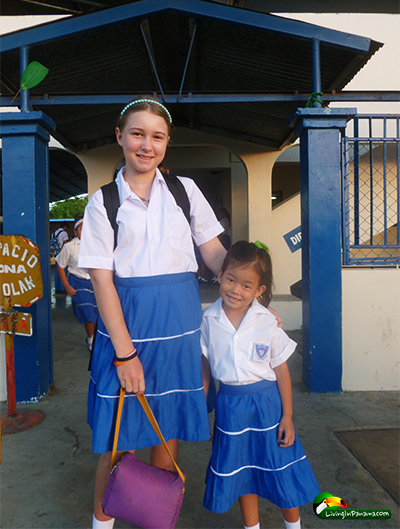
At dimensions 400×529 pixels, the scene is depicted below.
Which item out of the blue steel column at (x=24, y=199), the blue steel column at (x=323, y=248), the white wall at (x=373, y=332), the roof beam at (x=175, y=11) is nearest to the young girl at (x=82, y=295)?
the blue steel column at (x=24, y=199)

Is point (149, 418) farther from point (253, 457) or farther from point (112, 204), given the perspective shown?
point (112, 204)

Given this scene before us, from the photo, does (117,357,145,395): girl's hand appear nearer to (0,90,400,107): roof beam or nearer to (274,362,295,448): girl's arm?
(274,362,295,448): girl's arm

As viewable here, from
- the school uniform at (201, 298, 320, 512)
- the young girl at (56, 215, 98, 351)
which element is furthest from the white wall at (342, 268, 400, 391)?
the young girl at (56, 215, 98, 351)

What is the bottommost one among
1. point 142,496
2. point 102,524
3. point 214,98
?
point 102,524

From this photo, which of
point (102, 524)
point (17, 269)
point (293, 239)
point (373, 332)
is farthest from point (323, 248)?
point (102, 524)

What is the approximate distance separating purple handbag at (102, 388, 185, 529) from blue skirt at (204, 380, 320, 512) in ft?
0.78

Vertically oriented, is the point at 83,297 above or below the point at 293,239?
below

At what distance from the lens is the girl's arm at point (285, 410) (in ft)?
5.62

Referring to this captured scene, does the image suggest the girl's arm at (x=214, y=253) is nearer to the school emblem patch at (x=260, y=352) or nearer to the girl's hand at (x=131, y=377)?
the school emblem patch at (x=260, y=352)

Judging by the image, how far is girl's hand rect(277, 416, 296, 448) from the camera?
5.61 ft

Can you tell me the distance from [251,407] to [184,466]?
101 cm

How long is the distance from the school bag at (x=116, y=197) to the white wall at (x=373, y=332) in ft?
7.35

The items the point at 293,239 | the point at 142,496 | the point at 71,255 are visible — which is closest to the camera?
the point at 142,496

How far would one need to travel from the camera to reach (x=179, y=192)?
5.79 ft
